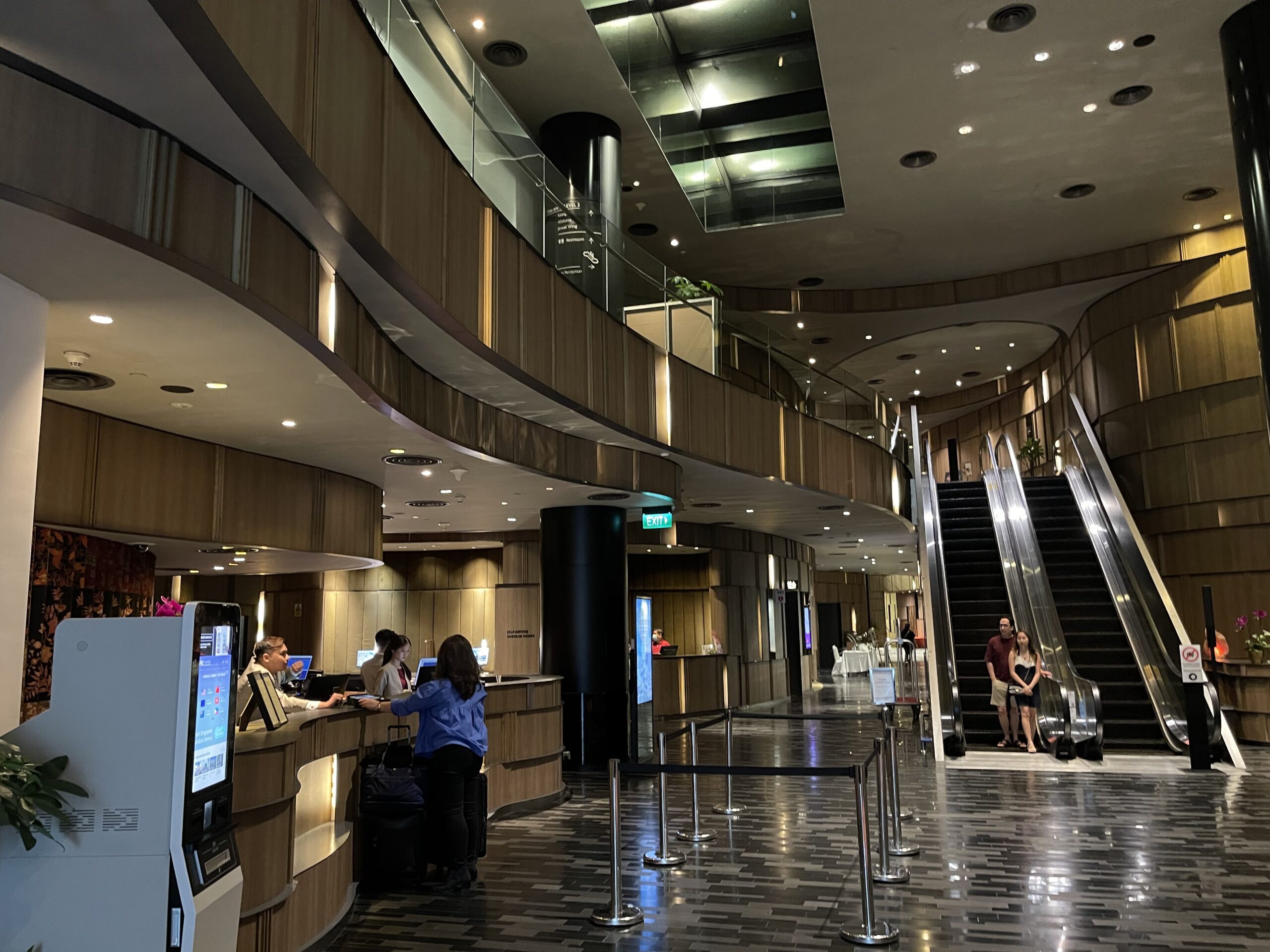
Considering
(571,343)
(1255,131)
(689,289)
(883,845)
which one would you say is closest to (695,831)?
(883,845)

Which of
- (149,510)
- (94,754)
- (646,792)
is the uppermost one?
(149,510)

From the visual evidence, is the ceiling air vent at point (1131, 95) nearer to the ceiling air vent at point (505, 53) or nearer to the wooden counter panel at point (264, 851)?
the ceiling air vent at point (505, 53)

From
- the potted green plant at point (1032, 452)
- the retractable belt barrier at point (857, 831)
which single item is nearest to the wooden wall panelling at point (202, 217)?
the retractable belt barrier at point (857, 831)

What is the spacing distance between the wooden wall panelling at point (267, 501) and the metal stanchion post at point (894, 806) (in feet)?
16.5

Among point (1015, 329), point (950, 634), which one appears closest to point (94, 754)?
point (950, 634)

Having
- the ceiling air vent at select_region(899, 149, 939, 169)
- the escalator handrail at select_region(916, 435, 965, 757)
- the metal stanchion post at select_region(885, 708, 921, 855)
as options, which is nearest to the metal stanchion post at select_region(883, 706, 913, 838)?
the metal stanchion post at select_region(885, 708, 921, 855)

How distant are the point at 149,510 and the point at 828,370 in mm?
10185

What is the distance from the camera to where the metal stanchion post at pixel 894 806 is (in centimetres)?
643

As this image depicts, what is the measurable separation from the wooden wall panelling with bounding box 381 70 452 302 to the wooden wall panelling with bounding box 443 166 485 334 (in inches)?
3.7

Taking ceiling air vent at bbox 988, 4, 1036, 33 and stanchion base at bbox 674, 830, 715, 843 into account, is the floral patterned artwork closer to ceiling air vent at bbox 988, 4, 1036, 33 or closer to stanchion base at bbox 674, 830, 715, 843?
stanchion base at bbox 674, 830, 715, 843

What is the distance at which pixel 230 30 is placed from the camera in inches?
130

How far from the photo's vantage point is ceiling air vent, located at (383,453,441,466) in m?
8.44

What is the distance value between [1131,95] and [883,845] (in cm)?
905

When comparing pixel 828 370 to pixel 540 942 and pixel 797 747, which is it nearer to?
pixel 797 747
